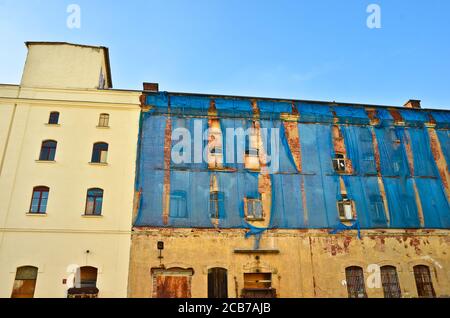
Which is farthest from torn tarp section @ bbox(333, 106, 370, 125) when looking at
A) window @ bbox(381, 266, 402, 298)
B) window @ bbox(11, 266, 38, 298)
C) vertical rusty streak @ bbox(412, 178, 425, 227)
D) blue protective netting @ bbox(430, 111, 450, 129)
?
window @ bbox(11, 266, 38, 298)

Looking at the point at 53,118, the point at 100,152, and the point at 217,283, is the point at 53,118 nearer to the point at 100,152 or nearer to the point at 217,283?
the point at 100,152

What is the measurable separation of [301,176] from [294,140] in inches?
85.4

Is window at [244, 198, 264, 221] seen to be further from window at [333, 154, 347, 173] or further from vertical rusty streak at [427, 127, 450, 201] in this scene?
vertical rusty streak at [427, 127, 450, 201]

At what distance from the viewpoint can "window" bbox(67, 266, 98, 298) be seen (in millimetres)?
16203

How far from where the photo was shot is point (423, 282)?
18.7 meters

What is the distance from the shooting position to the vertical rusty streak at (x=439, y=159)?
21.2m

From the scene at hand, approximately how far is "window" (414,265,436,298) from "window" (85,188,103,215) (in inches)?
623

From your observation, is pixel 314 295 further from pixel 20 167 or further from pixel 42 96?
pixel 42 96

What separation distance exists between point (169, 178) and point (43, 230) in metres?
6.24

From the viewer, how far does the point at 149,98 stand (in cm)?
2111

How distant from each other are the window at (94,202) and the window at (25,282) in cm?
338

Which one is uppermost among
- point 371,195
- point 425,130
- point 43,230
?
point 425,130

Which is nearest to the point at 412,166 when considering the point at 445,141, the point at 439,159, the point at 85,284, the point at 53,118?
the point at 439,159
